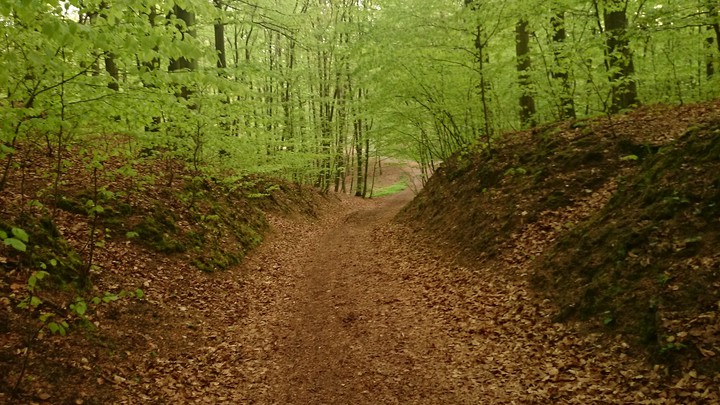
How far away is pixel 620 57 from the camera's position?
9469 millimetres

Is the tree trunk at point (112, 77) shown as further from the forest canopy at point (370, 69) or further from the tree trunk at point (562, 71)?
the tree trunk at point (562, 71)

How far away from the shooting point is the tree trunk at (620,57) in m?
9.48

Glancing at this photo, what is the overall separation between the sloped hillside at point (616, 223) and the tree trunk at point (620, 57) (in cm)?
71

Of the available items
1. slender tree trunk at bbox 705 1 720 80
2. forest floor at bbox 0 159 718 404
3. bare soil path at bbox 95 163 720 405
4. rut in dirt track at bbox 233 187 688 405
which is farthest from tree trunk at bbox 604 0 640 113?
forest floor at bbox 0 159 718 404

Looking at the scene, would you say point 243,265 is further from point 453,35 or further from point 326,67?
point 326,67

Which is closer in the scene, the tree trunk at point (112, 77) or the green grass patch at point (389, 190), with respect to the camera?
the tree trunk at point (112, 77)

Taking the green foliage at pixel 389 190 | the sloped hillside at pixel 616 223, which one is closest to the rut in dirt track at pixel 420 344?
the sloped hillside at pixel 616 223

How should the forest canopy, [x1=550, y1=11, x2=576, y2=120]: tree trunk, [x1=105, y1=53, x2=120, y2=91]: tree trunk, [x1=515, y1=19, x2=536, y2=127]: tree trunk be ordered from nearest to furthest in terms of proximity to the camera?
the forest canopy, [x1=105, y1=53, x2=120, y2=91]: tree trunk, [x1=550, y1=11, x2=576, y2=120]: tree trunk, [x1=515, y1=19, x2=536, y2=127]: tree trunk

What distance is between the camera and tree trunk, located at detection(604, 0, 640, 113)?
9484 millimetres

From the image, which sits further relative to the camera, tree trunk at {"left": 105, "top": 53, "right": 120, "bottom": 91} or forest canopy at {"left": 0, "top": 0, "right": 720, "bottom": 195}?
tree trunk at {"left": 105, "top": 53, "right": 120, "bottom": 91}

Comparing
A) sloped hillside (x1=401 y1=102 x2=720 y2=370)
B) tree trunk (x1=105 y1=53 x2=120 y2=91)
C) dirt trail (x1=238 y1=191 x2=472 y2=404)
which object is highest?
tree trunk (x1=105 y1=53 x2=120 y2=91)

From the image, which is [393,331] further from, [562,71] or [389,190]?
[389,190]

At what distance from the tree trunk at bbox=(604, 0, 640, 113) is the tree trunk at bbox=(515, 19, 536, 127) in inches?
84.1

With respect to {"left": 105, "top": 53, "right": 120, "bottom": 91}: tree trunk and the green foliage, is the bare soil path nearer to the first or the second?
{"left": 105, "top": 53, "right": 120, "bottom": 91}: tree trunk
